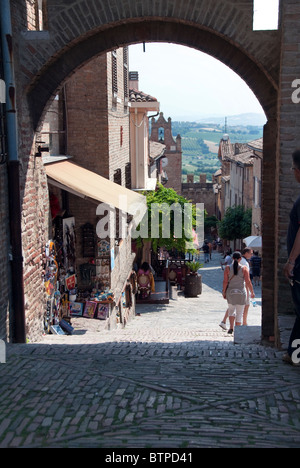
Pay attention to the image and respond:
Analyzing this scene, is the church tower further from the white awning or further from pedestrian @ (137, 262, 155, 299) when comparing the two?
the white awning

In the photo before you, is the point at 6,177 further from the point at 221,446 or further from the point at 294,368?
→ the point at 221,446

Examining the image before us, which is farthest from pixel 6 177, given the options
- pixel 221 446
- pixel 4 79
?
pixel 221 446

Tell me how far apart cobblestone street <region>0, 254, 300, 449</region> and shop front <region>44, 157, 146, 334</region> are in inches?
126

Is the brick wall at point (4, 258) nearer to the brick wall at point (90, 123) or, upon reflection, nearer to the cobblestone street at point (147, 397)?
the cobblestone street at point (147, 397)

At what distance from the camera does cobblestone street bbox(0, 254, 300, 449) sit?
3.70m

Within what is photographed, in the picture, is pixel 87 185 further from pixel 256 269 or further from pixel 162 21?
pixel 256 269

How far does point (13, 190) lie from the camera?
6844 millimetres

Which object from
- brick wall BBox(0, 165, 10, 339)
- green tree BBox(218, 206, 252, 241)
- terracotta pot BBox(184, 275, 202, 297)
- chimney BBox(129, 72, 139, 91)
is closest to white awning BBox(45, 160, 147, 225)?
brick wall BBox(0, 165, 10, 339)

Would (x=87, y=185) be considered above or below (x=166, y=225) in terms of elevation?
above

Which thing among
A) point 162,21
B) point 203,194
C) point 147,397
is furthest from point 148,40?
point 203,194

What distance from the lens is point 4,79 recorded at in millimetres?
6605

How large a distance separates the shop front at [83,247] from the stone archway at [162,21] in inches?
74.2

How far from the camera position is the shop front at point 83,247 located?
9.45 m

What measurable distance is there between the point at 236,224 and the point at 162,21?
28.1 metres
